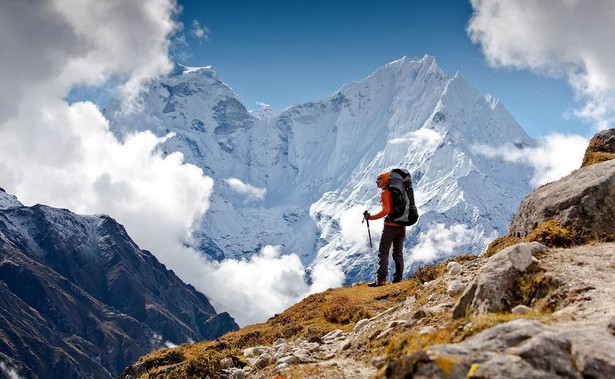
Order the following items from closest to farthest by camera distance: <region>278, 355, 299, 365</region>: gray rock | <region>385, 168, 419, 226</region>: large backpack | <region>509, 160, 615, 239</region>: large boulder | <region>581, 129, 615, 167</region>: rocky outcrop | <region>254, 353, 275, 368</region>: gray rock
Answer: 1. <region>278, 355, 299, 365</region>: gray rock
2. <region>509, 160, 615, 239</region>: large boulder
3. <region>254, 353, 275, 368</region>: gray rock
4. <region>581, 129, 615, 167</region>: rocky outcrop
5. <region>385, 168, 419, 226</region>: large backpack

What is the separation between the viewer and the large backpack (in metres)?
21.2

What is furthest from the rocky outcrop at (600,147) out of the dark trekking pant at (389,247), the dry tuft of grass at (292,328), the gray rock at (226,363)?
the gray rock at (226,363)

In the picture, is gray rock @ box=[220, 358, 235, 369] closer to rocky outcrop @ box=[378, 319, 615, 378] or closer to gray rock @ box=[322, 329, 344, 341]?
gray rock @ box=[322, 329, 344, 341]

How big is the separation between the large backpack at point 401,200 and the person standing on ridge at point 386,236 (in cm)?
17

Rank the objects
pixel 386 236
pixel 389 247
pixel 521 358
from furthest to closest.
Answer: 1. pixel 389 247
2. pixel 386 236
3. pixel 521 358

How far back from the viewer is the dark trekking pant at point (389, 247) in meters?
21.7

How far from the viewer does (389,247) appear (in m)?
22.3

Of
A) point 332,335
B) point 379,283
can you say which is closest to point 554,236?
point 332,335

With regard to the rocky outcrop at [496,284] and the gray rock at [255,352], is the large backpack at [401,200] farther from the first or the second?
the rocky outcrop at [496,284]

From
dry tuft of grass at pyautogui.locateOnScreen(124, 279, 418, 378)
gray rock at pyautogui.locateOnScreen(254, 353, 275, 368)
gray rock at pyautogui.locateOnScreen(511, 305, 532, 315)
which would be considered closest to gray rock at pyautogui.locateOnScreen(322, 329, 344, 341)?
dry tuft of grass at pyautogui.locateOnScreen(124, 279, 418, 378)

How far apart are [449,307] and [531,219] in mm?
3706

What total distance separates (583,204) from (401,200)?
9775 millimetres

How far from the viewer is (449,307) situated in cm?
1113

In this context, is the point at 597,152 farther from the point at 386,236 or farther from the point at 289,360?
the point at 289,360
